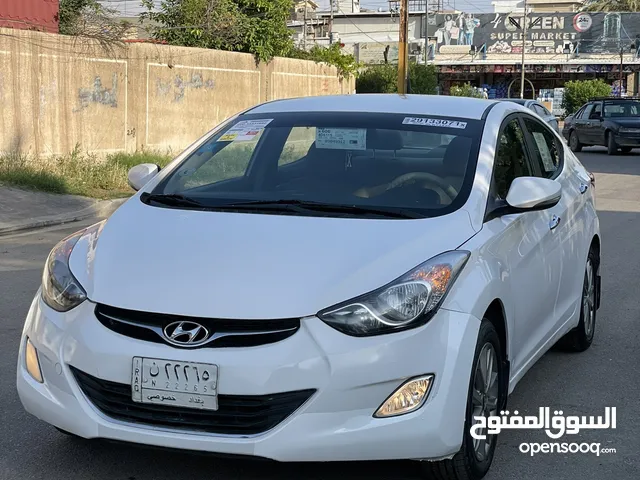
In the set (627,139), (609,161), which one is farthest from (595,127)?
(609,161)

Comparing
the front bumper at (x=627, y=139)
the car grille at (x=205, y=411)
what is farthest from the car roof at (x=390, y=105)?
the front bumper at (x=627, y=139)

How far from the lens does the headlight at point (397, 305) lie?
360cm

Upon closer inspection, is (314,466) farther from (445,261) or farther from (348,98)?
→ (348,98)

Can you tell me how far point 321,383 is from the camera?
11.5ft

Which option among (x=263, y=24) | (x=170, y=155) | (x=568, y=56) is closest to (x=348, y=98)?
(x=170, y=155)

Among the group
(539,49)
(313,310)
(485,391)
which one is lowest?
(485,391)

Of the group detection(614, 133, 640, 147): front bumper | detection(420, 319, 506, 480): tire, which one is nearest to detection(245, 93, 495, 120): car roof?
detection(420, 319, 506, 480): tire

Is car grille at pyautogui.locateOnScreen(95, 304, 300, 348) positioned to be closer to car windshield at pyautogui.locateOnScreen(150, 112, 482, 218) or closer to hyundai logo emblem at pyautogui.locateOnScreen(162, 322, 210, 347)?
hyundai logo emblem at pyautogui.locateOnScreen(162, 322, 210, 347)

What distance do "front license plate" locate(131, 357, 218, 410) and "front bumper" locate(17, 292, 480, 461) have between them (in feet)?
0.10

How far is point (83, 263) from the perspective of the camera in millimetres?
4059

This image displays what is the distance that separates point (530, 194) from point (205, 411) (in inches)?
73.2

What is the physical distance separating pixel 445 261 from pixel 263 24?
808 inches

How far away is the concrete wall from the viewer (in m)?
16.0

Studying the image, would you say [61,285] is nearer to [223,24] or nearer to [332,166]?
[332,166]
